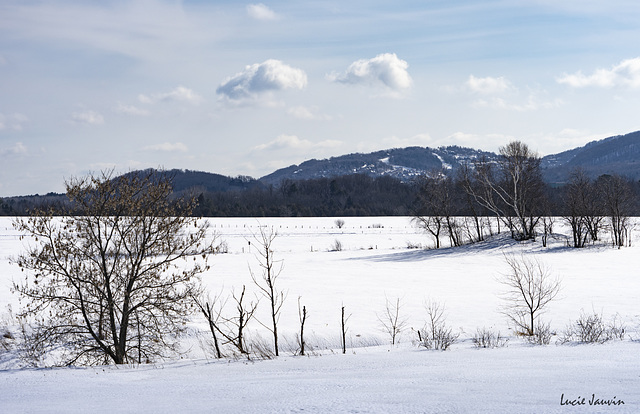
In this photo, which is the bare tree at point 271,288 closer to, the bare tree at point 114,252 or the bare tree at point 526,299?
the bare tree at point 114,252

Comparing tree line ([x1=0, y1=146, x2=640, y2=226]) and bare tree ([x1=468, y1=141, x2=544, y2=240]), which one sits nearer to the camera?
tree line ([x1=0, y1=146, x2=640, y2=226])

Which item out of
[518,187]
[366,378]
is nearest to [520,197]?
[518,187]

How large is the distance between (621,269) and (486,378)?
3004 centimetres

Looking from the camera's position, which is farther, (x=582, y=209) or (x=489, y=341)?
(x=582, y=209)

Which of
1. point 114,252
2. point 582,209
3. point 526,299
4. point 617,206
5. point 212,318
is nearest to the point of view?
point 114,252

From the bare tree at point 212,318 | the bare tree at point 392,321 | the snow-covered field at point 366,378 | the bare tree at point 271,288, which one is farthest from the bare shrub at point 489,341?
the bare tree at point 212,318

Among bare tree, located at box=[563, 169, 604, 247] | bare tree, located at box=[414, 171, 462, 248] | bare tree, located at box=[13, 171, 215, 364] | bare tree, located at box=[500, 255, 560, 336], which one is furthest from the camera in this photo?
bare tree, located at box=[414, 171, 462, 248]

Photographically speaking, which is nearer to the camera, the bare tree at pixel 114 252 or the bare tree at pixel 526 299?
the bare tree at pixel 114 252

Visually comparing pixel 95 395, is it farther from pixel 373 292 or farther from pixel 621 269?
pixel 621 269

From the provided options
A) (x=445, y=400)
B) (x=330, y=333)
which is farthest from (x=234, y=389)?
→ (x=330, y=333)

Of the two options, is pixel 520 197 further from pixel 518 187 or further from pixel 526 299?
pixel 526 299

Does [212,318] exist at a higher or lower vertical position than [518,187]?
lower

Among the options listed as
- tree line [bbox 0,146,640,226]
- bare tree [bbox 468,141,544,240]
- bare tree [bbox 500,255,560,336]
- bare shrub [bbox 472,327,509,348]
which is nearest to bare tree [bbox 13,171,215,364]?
bare shrub [bbox 472,327,509,348]

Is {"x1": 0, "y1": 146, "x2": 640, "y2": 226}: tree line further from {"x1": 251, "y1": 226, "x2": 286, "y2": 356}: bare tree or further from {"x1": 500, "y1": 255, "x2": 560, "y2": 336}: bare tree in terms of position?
{"x1": 251, "y1": 226, "x2": 286, "y2": 356}: bare tree
